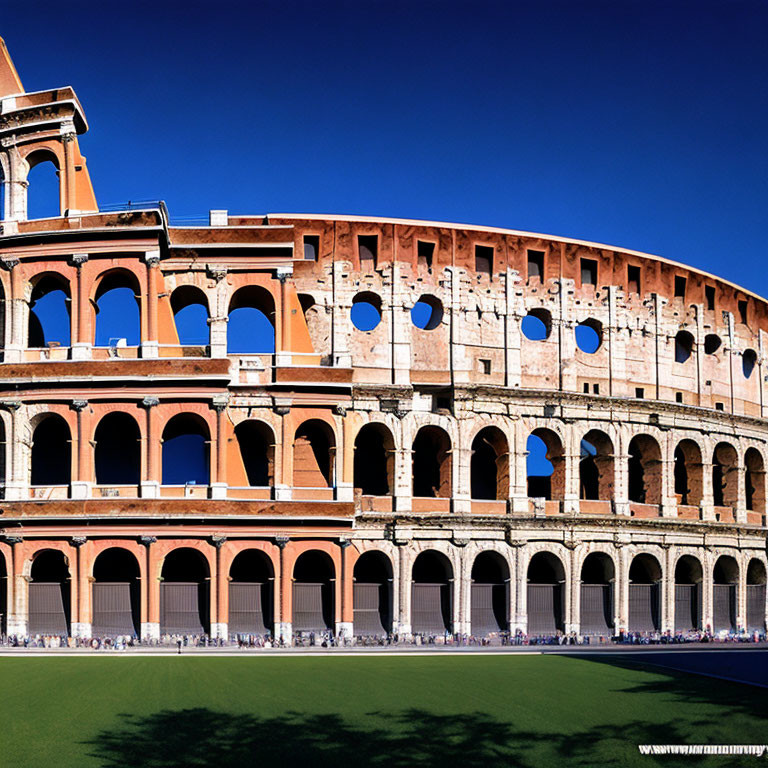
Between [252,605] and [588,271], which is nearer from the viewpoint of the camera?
[252,605]

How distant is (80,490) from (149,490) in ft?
7.27

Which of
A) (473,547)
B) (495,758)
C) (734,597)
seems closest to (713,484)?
(734,597)

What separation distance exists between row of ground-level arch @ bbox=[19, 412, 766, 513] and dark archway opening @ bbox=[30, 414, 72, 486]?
0.11 feet

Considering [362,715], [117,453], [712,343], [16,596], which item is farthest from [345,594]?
[712,343]

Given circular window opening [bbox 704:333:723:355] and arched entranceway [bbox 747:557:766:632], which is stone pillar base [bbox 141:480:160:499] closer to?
circular window opening [bbox 704:333:723:355]

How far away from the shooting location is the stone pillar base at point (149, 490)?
3622 centimetres

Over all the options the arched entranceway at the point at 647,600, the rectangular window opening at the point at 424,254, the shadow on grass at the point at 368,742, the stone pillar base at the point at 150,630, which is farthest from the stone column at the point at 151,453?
the arched entranceway at the point at 647,600

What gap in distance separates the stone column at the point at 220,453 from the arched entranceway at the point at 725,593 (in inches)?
805

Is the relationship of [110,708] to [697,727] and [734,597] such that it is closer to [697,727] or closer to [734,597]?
[697,727]

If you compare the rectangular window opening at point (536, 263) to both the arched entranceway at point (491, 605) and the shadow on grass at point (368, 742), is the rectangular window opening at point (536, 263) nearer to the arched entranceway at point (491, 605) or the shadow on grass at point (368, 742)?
the arched entranceway at point (491, 605)

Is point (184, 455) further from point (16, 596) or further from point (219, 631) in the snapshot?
point (16, 596)

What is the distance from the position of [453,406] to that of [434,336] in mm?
2747

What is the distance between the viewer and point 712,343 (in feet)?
154

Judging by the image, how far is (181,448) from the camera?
133 ft
